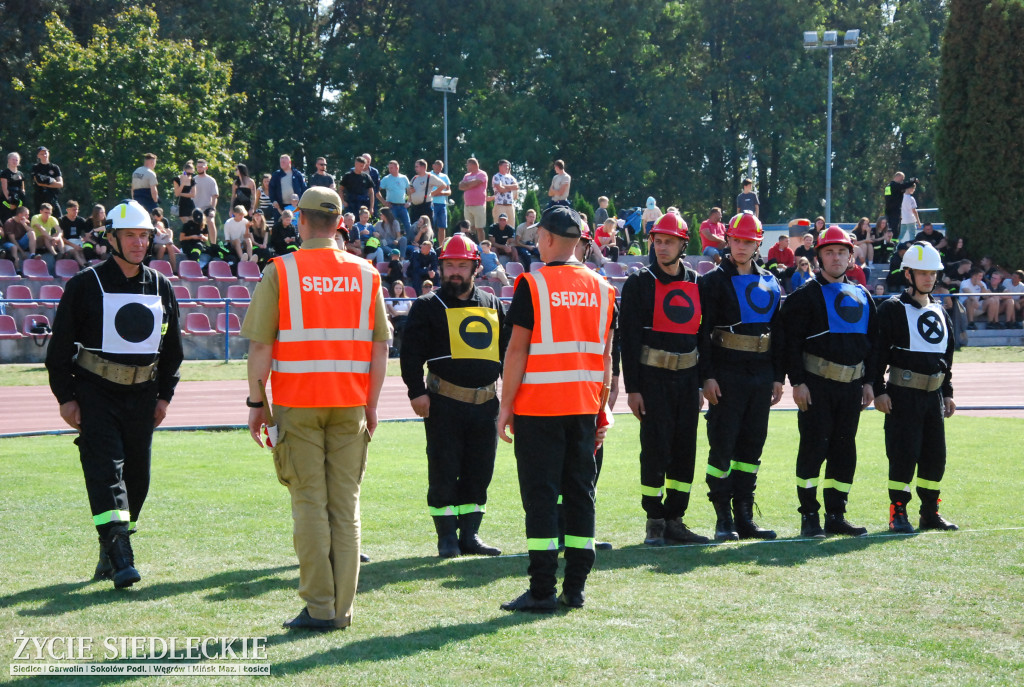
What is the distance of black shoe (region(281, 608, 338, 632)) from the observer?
6320 mm

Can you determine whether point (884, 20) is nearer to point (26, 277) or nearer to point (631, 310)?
point (26, 277)

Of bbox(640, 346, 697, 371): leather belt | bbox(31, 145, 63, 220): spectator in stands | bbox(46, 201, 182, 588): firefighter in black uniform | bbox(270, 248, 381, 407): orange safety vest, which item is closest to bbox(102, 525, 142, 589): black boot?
bbox(46, 201, 182, 588): firefighter in black uniform

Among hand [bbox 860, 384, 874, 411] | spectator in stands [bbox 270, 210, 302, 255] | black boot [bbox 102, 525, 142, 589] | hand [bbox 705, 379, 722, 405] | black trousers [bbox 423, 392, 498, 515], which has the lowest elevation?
black boot [bbox 102, 525, 142, 589]

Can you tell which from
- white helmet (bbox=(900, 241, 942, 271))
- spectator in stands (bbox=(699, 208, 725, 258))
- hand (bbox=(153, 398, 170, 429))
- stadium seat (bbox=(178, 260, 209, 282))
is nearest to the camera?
hand (bbox=(153, 398, 170, 429))

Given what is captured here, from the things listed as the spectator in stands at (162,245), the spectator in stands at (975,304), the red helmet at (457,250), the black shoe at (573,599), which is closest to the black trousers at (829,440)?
the red helmet at (457,250)

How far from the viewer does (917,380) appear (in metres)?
9.24

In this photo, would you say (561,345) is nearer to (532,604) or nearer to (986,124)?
(532,604)

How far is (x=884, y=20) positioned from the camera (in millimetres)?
64562

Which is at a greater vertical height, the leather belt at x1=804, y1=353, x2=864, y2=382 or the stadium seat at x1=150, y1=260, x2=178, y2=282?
the stadium seat at x1=150, y1=260, x2=178, y2=282

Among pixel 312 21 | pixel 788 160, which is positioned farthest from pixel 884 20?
pixel 312 21

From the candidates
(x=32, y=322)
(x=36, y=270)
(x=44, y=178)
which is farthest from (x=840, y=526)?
(x=44, y=178)

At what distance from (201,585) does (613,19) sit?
5285 cm

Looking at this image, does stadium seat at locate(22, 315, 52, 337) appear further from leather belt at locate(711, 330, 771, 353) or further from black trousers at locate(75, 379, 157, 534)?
leather belt at locate(711, 330, 771, 353)

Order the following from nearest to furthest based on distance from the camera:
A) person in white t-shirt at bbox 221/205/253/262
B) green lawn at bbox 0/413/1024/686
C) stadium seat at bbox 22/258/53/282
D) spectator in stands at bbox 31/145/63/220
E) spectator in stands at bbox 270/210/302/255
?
green lawn at bbox 0/413/1024/686, spectator in stands at bbox 270/210/302/255, stadium seat at bbox 22/258/53/282, spectator in stands at bbox 31/145/63/220, person in white t-shirt at bbox 221/205/253/262
